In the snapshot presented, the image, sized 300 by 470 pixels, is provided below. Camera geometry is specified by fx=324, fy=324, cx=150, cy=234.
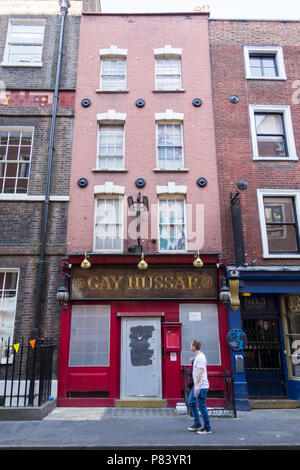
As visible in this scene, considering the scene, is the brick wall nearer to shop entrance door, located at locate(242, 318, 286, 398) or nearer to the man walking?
shop entrance door, located at locate(242, 318, 286, 398)

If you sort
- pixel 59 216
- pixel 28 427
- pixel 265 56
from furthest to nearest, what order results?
pixel 265 56 → pixel 59 216 → pixel 28 427

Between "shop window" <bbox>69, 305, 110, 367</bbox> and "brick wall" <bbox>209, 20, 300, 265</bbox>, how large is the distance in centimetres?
473

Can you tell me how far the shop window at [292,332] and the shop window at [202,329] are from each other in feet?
7.89

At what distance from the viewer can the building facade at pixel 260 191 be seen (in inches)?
→ 412

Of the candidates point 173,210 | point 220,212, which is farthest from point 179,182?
point 220,212

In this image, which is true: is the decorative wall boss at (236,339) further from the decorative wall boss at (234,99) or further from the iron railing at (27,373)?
the decorative wall boss at (234,99)

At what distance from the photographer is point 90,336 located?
33.9 feet

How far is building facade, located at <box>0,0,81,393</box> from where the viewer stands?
1048 centimetres

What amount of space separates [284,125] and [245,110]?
164 cm

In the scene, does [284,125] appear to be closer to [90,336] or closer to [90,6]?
[90,336]

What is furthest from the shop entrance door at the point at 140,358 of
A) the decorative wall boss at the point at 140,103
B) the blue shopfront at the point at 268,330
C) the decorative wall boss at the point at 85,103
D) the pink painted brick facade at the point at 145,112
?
the decorative wall boss at the point at 85,103

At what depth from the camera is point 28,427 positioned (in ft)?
24.1

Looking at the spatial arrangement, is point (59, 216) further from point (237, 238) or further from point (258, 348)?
point (258, 348)

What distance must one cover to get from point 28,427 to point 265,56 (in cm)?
1541
